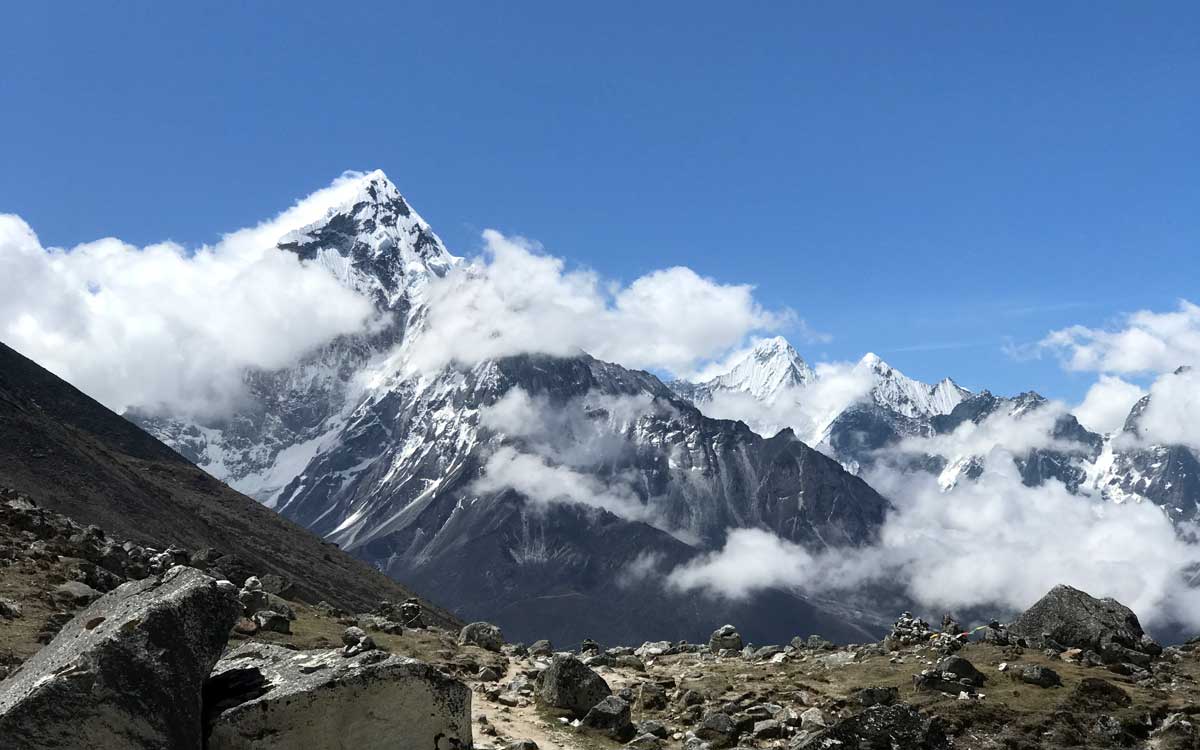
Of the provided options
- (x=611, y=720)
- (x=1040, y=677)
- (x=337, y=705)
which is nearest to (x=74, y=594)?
(x=611, y=720)

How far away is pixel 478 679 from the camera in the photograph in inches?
1507

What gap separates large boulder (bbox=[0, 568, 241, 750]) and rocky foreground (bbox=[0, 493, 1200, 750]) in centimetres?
4

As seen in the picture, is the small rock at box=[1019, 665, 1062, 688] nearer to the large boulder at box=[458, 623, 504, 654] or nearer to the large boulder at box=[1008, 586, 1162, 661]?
the large boulder at box=[1008, 586, 1162, 661]

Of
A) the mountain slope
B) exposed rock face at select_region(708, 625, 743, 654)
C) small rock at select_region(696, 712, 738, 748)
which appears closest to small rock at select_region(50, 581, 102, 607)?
small rock at select_region(696, 712, 738, 748)

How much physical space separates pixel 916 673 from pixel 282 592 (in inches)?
1702

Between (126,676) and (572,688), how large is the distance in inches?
698

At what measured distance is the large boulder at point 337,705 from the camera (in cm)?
2019

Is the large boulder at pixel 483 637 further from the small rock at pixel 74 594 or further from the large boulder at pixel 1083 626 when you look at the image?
the large boulder at pixel 1083 626

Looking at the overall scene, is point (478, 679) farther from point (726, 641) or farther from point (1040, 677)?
point (726, 641)

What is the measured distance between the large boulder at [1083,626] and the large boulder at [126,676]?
38773 millimetres

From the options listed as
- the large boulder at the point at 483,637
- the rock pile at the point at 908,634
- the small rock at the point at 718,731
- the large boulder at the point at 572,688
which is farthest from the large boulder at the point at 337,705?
the rock pile at the point at 908,634

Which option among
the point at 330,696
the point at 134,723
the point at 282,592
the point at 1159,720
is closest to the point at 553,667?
the point at 330,696

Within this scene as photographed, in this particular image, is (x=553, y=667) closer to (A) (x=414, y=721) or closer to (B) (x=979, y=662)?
(A) (x=414, y=721)

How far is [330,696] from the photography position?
67.1 ft
